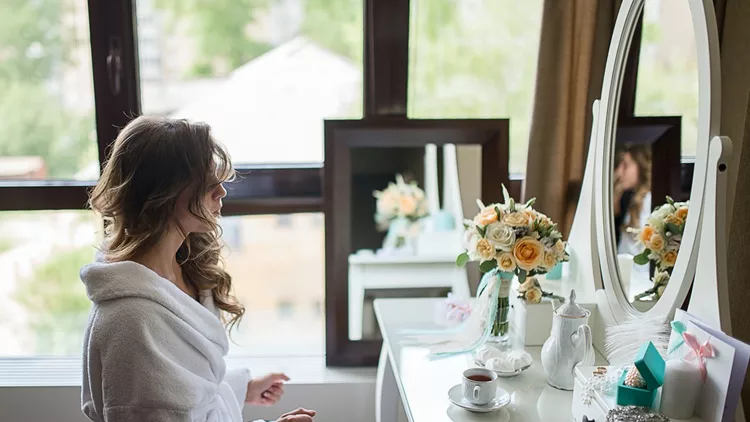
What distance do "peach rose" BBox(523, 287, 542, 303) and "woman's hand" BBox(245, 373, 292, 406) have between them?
605mm

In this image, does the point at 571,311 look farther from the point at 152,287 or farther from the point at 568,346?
the point at 152,287

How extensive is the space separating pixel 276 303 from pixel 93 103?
826 millimetres

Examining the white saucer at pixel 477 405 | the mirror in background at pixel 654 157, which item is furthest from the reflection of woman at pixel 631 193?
the white saucer at pixel 477 405

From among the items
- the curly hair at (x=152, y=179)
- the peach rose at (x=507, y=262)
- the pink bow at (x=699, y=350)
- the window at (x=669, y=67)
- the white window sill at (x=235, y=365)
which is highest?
the window at (x=669, y=67)

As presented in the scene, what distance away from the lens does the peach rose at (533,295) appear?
5.46 ft

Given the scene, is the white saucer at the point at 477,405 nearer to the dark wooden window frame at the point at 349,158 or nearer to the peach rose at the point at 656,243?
the peach rose at the point at 656,243

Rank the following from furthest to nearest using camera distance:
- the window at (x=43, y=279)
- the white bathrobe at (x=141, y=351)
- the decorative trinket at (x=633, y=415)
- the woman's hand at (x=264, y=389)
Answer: the window at (x=43, y=279) < the woman's hand at (x=264, y=389) < the white bathrobe at (x=141, y=351) < the decorative trinket at (x=633, y=415)

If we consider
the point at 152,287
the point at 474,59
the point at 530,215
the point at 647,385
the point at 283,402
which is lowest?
the point at 283,402

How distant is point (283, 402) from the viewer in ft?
7.07

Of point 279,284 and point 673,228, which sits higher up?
point 673,228

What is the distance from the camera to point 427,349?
1709 mm

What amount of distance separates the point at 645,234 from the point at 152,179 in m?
0.97

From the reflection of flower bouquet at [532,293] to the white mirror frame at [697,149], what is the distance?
13cm

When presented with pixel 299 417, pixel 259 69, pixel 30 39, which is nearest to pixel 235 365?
pixel 299 417
